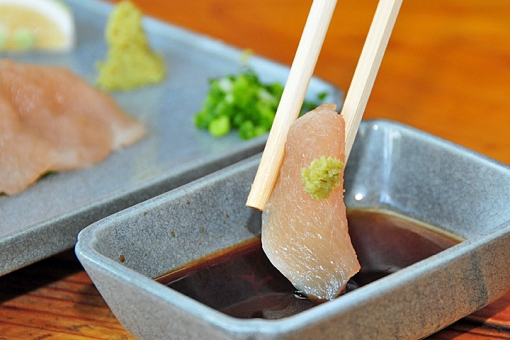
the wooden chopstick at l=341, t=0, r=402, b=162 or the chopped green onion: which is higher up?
the wooden chopstick at l=341, t=0, r=402, b=162

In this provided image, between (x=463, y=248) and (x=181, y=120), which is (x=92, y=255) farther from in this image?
(x=181, y=120)

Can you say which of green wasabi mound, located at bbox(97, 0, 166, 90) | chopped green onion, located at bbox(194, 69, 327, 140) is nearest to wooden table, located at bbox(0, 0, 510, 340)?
chopped green onion, located at bbox(194, 69, 327, 140)

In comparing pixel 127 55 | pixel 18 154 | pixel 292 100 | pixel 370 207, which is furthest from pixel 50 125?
pixel 370 207

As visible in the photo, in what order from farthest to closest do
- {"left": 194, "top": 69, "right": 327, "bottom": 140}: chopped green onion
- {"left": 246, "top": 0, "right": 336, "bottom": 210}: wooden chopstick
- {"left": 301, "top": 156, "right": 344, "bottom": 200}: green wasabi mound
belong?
{"left": 194, "top": 69, "right": 327, "bottom": 140}: chopped green onion → {"left": 246, "top": 0, "right": 336, "bottom": 210}: wooden chopstick → {"left": 301, "top": 156, "right": 344, "bottom": 200}: green wasabi mound

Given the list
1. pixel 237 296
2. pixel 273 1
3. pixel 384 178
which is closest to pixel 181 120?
pixel 384 178

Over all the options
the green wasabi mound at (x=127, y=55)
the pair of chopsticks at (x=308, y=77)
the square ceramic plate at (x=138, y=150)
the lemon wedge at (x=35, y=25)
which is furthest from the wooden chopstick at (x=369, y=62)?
the lemon wedge at (x=35, y=25)

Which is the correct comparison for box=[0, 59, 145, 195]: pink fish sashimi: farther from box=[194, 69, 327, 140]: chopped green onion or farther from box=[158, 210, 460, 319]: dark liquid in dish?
box=[158, 210, 460, 319]: dark liquid in dish
